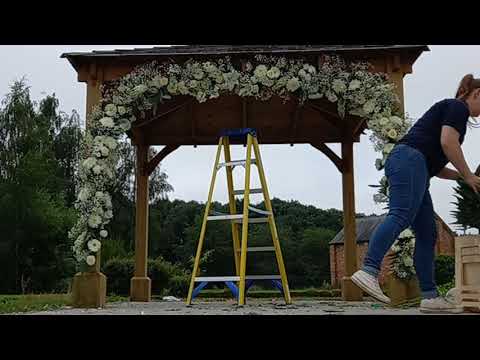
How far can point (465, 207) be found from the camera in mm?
5316

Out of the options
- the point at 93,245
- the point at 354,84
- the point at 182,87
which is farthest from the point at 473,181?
the point at 93,245

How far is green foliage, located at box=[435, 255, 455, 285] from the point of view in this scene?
1542 centimetres

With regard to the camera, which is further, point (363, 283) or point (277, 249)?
point (277, 249)

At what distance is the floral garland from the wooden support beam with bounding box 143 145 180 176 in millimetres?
1963

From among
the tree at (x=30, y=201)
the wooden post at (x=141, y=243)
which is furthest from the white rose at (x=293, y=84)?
the tree at (x=30, y=201)

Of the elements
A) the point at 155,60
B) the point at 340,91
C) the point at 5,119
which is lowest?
the point at 340,91

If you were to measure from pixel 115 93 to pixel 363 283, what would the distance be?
3.91 m

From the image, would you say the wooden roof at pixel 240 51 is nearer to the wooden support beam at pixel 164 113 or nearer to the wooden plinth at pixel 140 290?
the wooden support beam at pixel 164 113

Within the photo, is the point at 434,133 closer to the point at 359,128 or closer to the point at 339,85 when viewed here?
the point at 339,85

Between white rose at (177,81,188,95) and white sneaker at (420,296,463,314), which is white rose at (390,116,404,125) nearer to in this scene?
white rose at (177,81,188,95)
